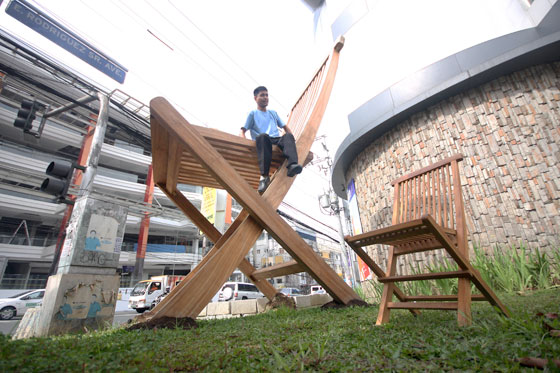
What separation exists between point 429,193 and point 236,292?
42.8 feet

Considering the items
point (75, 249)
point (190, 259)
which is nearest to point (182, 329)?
point (75, 249)

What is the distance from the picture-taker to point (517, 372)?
78cm

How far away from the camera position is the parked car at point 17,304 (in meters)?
10.1

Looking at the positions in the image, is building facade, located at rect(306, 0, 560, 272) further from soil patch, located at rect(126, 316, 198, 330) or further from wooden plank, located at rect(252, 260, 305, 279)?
soil patch, located at rect(126, 316, 198, 330)

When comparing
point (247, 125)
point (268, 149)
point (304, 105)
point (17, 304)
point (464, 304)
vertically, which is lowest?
point (17, 304)

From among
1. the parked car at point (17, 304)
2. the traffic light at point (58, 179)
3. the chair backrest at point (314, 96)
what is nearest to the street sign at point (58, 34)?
the traffic light at point (58, 179)

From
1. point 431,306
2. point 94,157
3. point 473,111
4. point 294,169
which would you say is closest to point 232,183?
point 294,169

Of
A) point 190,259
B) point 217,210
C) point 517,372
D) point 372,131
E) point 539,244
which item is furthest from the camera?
point 190,259

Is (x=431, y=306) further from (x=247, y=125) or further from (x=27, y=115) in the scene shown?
(x=27, y=115)

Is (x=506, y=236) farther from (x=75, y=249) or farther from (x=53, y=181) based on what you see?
(x=53, y=181)

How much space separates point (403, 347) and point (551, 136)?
4.16m

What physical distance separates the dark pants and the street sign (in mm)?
6985

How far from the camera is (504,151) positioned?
12.7 feet

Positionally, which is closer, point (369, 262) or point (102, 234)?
point (369, 262)
